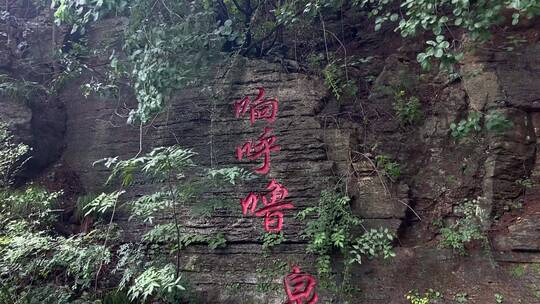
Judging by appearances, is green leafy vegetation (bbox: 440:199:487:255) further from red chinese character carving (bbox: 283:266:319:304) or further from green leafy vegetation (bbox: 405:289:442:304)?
red chinese character carving (bbox: 283:266:319:304)

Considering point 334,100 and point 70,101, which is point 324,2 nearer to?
point 334,100

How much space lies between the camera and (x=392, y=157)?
13.8 feet

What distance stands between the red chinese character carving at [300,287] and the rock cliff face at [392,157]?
3.0 inches

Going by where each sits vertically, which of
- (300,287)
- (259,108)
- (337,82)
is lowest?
(300,287)

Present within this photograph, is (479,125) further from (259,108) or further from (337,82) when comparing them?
(259,108)

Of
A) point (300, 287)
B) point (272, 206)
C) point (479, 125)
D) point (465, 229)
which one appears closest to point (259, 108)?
point (272, 206)

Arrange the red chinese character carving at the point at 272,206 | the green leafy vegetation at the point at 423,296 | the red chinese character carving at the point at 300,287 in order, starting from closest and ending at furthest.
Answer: the green leafy vegetation at the point at 423,296 < the red chinese character carving at the point at 300,287 < the red chinese character carving at the point at 272,206

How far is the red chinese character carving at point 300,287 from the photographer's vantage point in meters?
3.77

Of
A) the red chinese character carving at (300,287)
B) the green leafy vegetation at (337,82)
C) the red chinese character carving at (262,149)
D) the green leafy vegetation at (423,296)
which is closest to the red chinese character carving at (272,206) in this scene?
the red chinese character carving at (262,149)

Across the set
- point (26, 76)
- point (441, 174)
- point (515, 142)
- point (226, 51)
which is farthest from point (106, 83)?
point (515, 142)

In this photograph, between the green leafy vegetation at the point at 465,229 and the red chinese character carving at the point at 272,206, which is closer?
the green leafy vegetation at the point at 465,229

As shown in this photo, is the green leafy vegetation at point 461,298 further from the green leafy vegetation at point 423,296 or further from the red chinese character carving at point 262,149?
the red chinese character carving at point 262,149

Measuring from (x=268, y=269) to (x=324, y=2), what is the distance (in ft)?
8.64

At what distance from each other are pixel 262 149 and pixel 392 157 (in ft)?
4.30
